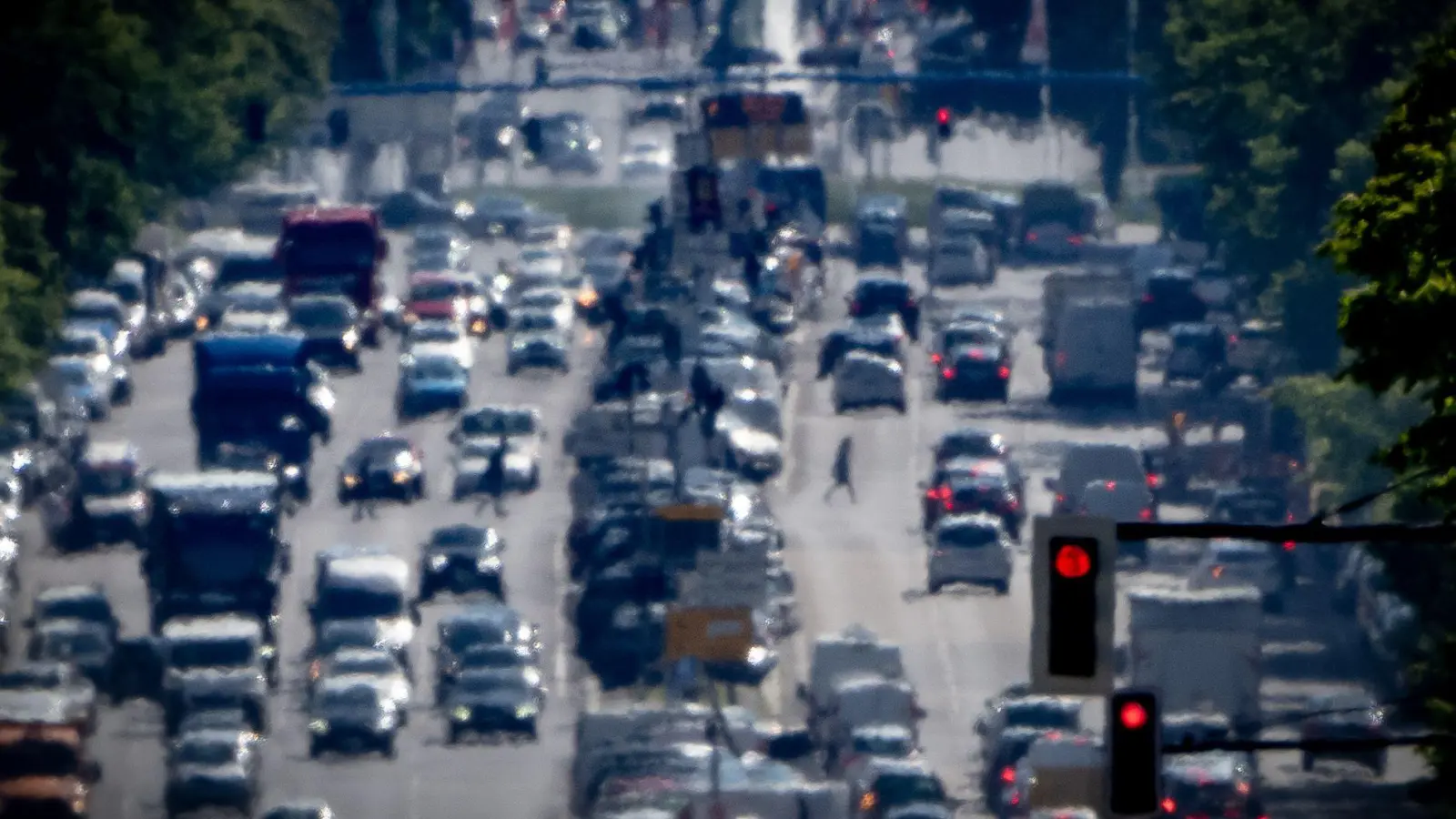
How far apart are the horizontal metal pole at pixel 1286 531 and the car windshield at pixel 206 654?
4857 centimetres

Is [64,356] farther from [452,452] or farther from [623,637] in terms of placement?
[623,637]

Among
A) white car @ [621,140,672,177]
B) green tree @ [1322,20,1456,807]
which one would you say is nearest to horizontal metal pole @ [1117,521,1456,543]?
green tree @ [1322,20,1456,807]

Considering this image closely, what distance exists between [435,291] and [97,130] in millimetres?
11889

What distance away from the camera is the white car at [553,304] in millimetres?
93438

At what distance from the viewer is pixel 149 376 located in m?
88.8

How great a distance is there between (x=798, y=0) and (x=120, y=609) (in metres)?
74.9

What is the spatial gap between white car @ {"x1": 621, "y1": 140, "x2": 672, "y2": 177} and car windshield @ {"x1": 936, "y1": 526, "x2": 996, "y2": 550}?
1933 inches

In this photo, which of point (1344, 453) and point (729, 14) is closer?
point (1344, 453)

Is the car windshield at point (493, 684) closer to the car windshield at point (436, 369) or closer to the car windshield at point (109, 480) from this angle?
the car windshield at point (109, 480)

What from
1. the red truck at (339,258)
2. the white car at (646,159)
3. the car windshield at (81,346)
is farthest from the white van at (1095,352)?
the white car at (646,159)

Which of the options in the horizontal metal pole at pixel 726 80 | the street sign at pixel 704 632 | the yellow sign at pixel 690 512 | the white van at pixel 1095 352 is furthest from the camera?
the horizontal metal pole at pixel 726 80

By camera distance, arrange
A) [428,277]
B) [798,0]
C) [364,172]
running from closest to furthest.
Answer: [428,277] < [364,172] < [798,0]

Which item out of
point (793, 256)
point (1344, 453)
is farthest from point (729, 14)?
point (1344, 453)

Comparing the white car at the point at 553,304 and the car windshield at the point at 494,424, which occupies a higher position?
the white car at the point at 553,304
